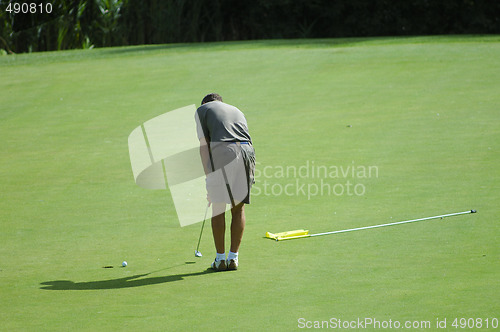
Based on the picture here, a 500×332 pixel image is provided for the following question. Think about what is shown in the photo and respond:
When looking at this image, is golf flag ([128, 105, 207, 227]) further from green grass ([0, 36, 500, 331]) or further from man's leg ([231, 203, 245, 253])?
man's leg ([231, 203, 245, 253])

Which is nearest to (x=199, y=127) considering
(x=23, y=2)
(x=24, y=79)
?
(x=24, y=79)

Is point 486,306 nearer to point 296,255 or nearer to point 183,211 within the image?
point 296,255

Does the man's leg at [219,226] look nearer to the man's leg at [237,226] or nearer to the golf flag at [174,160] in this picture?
the man's leg at [237,226]

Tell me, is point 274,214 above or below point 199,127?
below

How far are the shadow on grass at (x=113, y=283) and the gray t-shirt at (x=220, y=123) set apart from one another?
4.44 ft

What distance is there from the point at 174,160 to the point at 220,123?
584cm

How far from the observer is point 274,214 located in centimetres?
996

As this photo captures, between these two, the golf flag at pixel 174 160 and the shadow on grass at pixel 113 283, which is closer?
the shadow on grass at pixel 113 283

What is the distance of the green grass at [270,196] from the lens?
6.54 meters

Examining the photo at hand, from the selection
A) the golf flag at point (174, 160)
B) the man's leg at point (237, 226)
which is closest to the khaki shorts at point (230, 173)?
the man's leg at point (237, 226)

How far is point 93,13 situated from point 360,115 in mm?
18747

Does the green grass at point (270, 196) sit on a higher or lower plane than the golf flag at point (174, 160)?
higher

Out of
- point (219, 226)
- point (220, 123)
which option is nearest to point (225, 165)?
point (220, 123)

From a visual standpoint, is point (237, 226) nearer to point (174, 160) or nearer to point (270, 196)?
point (270, 196)
